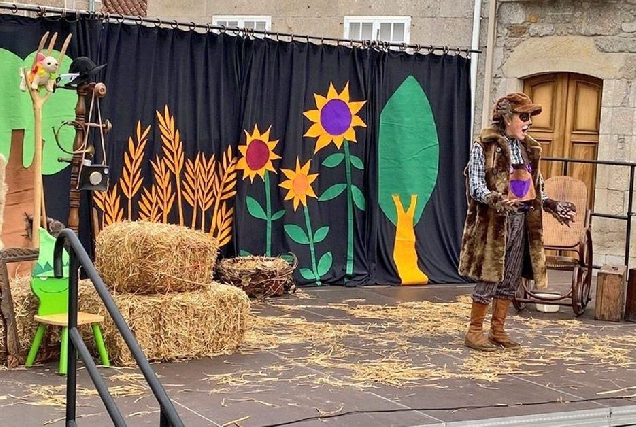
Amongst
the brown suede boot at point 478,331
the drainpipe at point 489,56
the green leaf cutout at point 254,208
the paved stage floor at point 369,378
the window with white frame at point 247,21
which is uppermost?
the window with white frame at point 247,21

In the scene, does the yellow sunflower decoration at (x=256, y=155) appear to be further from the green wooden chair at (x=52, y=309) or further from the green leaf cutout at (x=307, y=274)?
the green wooden chair at (x=52, y=309)

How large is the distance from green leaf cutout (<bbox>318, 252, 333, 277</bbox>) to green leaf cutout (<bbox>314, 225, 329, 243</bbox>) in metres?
0.16

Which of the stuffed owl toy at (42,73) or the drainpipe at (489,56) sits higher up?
the drainpipe at (489,56)

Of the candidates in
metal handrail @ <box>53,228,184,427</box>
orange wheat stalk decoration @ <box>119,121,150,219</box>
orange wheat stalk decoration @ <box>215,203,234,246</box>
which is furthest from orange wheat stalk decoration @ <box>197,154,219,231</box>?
metal handrail @ <box>53,228,184,427</box>

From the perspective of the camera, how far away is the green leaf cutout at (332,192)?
1023cm

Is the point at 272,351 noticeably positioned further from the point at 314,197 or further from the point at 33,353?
the point at 314,197

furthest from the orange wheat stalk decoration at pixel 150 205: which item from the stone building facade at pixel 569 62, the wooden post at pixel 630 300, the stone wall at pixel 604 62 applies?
the stone wall at pixel 604 62

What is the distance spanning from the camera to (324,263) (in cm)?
1026

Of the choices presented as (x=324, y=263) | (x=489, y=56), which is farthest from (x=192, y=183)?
(x=489, y=56)

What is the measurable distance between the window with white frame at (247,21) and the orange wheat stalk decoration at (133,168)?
4.73m

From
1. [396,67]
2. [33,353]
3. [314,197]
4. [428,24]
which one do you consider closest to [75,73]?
[33,353]

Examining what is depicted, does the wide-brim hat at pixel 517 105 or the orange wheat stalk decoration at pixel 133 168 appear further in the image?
the orange wheat stalk decoration at pixel 133 168

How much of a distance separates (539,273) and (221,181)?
3370mm

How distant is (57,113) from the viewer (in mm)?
8453
